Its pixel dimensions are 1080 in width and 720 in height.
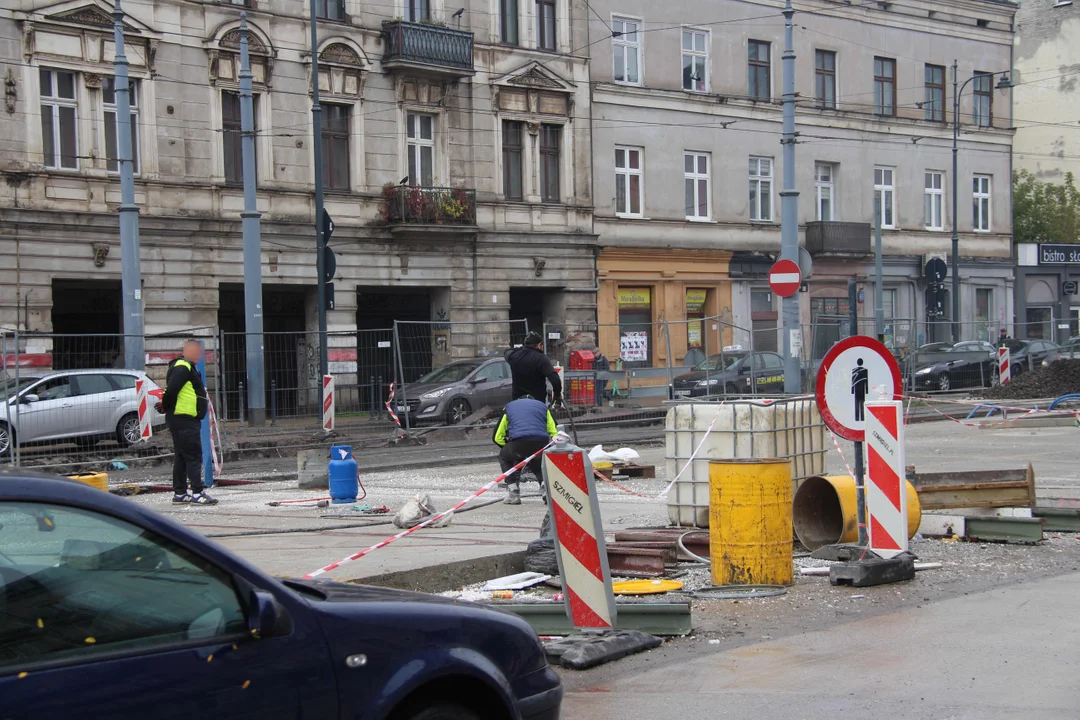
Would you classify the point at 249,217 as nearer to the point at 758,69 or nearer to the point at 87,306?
the point at 87,306

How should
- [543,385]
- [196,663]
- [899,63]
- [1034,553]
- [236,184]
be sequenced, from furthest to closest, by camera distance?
[899,63] → [236,184] → [543,385] → [1034,553] → [196,663]

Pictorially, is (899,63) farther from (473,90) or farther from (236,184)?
(236,184)

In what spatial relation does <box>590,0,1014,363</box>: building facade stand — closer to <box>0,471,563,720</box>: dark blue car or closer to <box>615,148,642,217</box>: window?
<box>615,148,642,217</box>: window

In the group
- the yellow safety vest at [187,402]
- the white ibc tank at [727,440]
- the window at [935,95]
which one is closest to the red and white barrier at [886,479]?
the white ibc tank at [727,440]

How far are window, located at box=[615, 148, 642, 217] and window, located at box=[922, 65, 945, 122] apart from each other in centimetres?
1381

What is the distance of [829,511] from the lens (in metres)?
10.6

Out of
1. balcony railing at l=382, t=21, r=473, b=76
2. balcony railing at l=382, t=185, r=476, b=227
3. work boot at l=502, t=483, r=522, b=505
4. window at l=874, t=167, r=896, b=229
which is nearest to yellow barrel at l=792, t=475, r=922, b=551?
work boot at l=502, t=483, r=522, b=505

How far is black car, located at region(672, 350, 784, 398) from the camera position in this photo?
97.6 ft

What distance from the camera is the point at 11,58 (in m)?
27.6

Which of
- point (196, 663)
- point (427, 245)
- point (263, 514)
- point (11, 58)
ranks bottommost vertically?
point (263, 514)

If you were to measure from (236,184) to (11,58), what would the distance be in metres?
5.74

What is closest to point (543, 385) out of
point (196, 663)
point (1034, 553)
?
point (1034, 553)

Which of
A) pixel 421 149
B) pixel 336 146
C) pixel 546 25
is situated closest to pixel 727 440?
pixel 336 146

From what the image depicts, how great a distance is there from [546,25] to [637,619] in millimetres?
31399
